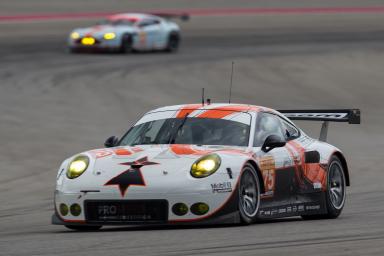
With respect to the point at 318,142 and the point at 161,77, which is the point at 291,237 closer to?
the point at 318,142

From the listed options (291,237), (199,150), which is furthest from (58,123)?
(291,237)

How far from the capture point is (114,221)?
404 inches

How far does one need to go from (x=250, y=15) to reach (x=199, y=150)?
32.9 metres

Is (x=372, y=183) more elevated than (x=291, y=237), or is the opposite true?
(x=291, y=237)

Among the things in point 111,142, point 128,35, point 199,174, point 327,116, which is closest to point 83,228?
point 111,142

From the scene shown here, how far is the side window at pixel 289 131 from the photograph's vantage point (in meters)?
12.0

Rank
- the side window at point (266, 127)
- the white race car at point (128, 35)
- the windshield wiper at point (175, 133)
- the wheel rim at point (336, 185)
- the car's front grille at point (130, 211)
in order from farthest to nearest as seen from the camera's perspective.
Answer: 1. the white race car at point (128, 35)
2. the wheel rim at point (336, 185)
3. the side window at point (266, 127)
4. the windshield wiper at point (175, 133)
5. the car's front grille at point (130, 211)

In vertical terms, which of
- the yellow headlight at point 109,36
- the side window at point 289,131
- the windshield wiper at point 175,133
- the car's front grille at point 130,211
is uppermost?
the windshield wiper at point 175,133

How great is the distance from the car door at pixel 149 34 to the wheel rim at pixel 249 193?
74.4ft

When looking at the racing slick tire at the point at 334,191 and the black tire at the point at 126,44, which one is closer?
the racing slick tire at the point at 334,191

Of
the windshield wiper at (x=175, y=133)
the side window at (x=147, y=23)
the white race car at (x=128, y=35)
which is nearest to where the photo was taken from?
the windshield wiper at (x=175, y=133)

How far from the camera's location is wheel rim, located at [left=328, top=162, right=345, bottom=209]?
12.3m

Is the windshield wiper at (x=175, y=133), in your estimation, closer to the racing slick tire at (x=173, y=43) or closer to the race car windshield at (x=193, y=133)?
the race car windshield at (x=193, y=133)

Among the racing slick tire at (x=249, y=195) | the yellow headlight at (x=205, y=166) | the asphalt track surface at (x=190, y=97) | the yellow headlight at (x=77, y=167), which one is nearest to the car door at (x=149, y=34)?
the asphalt track surface at (x=190, y=97)
